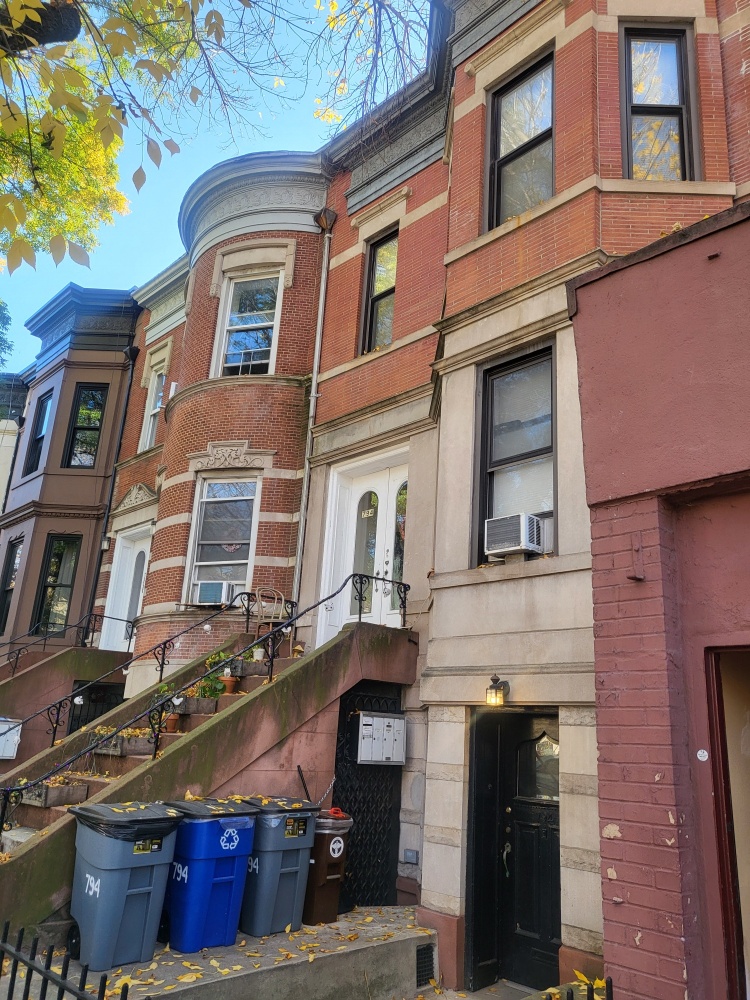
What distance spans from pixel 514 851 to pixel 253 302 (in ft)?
34.4

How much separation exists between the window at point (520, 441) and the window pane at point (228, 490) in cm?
562

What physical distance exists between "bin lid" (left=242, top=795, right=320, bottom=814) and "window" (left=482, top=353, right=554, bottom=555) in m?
3.36

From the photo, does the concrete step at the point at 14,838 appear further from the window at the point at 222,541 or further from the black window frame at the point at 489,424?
the black window frame at the point at 489,424

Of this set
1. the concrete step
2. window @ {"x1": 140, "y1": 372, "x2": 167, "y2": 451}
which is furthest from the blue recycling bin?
window @ {"x1": 140, "y1": 372, "x2": 167, "y2": 451}

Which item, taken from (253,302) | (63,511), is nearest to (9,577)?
(63,511)

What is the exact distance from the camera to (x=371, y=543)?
1143cm

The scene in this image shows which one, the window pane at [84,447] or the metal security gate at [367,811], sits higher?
the window pane at [84,447]

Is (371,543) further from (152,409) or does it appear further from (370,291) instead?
(152,409)

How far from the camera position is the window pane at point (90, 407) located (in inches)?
750

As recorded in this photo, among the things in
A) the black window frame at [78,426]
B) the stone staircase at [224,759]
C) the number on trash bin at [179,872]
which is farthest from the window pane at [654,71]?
the black window frame at [78,426]

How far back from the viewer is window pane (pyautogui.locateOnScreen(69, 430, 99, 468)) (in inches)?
740

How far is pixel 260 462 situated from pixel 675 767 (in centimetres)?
1009

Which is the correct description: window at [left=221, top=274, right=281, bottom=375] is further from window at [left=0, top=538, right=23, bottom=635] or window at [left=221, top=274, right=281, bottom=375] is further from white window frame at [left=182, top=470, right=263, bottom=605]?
window at [left=0, top=538, right=23, bottom=635]

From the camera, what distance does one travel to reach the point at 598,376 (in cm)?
440
